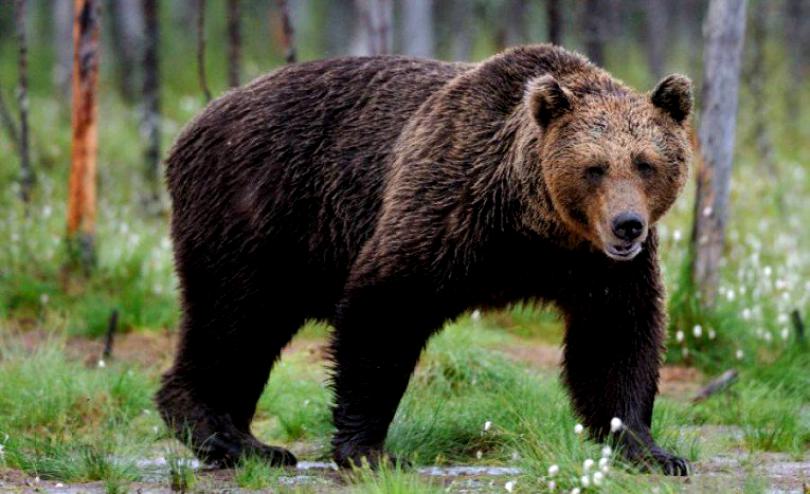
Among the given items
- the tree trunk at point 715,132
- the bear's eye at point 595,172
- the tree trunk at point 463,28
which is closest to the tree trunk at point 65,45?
the tree trunk at point 463,28

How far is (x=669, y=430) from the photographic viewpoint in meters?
5.86

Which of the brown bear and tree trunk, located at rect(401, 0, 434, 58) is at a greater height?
tree trunk, located at rect(401, 0, 434, 58)

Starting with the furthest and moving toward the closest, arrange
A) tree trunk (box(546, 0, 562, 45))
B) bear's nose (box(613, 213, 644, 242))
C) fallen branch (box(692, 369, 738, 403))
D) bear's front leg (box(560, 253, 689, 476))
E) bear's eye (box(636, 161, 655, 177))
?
tree trunk (box(546, 0, 562, 45)), fallen branch (box(692, 369, 738, 403)), bear's front leg (box(560, 253, 689, 476)), bear's eye (box(636, 161, 655, 177)), bear's nose (box(613, 213, 644, 242))

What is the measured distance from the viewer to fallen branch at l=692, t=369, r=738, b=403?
7.23 meters

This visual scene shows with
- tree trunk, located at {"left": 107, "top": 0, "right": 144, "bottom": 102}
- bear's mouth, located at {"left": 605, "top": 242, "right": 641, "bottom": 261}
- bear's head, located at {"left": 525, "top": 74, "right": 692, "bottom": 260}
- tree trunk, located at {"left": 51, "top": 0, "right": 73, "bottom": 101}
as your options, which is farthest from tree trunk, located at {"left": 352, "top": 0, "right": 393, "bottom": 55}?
tree trunk, located at {"left": 107, "top": 0, "right": 144, "bottom": 102}

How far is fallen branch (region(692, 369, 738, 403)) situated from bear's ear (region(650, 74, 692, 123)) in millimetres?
2575

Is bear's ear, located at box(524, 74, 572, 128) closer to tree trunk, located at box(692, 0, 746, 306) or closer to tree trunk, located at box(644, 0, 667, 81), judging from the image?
tree trunk, located at box(692, 0, 746, 306)

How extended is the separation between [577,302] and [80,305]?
15.2 ft

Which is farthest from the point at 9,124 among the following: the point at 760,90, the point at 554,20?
the point at 760,90

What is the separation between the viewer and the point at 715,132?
8352mm

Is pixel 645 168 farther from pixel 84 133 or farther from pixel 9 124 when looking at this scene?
pixel 9 124

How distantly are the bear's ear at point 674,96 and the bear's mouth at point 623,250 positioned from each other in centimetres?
70

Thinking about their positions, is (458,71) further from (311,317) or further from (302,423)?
(302,423)

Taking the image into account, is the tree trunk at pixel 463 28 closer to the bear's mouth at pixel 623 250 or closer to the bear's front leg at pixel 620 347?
the bear's front leg at pixel 620 347
